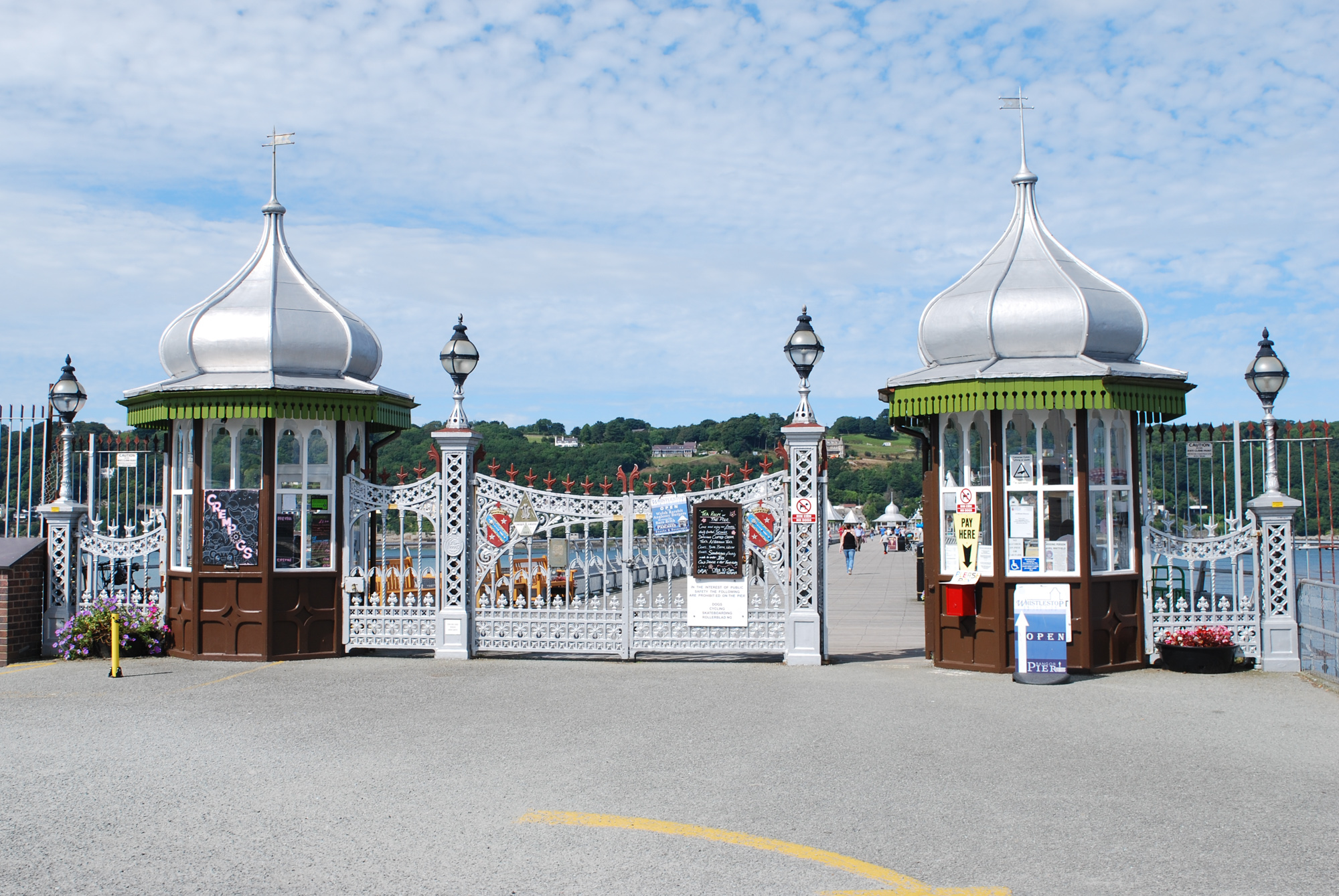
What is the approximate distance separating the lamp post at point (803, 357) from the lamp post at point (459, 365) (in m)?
3.92

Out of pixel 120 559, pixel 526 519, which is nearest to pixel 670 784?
pixel 526 519

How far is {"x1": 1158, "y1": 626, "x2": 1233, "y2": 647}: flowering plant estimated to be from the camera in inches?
461

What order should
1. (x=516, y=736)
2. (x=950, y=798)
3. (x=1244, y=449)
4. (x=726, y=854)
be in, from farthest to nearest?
(x=1244, y=449)
(x=516, y=736)
(x=950, y=798)
(x=726, y=854)

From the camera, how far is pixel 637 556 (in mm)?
13227

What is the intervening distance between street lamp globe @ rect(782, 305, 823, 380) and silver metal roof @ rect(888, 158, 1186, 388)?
37.2 inches

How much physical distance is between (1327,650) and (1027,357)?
188 inches

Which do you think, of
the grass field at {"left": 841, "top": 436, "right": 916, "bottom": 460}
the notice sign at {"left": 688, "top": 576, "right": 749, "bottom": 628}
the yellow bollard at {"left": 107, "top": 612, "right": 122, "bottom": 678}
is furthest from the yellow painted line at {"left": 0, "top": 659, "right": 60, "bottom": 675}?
the grass field at {"left": 841, "top": 436, "right": 916, "bottom": 460}

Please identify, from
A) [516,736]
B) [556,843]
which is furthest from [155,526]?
[556,843]

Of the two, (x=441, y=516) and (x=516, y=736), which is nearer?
(x=516, y=736)

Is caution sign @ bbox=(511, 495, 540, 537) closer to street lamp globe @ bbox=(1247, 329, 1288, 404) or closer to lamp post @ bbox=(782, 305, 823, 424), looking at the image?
lamp post @ bbox=(782, 305, 823, 424)

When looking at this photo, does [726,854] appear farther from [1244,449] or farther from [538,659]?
[1244,449]

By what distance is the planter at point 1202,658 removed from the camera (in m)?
11.7

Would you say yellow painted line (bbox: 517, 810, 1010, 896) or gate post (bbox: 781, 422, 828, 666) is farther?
gate post (bbox: 781, 422, 828, 666)

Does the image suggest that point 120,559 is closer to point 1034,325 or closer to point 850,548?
point 1034,325
